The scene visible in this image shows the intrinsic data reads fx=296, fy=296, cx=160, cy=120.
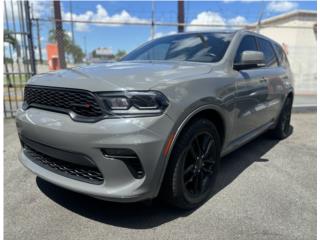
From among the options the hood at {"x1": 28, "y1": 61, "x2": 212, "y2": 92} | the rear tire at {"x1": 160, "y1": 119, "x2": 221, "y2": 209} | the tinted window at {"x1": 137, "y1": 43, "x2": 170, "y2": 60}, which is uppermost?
the tinted window at {"x1": 137, "y1": 43, "x2": 170, "y2": 60}

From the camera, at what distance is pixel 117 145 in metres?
2.14

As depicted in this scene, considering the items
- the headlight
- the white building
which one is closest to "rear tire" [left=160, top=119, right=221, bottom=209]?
the headlight

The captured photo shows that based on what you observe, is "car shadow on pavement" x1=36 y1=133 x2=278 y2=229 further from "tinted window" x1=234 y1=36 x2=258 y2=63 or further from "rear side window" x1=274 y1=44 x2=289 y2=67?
"rear side window" x1=274 y1=44 x2=289 y2=67

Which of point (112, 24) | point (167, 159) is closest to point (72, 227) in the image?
point (167, 159)

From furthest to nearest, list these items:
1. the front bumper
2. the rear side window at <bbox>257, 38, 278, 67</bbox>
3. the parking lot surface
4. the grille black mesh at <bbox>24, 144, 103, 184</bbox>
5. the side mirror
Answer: the rear side window at <bbox>257, 38, 278, 67</bbox> → the side mirror → the parking lot surface → the grille black mesh at <bbox>24, 144, 103, 184</bbox> → the front bumper

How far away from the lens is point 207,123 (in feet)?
9.13

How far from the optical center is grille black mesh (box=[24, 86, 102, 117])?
222 centimetres

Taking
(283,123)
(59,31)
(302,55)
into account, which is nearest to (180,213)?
(283,123)

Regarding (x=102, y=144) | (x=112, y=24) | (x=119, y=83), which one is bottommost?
(x=102, y=144)

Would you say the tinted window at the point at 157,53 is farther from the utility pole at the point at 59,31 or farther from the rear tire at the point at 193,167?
the utility pole at the point at 59,31

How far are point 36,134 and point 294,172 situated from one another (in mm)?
3090

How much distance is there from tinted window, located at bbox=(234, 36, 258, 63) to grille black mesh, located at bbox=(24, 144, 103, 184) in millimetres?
2055

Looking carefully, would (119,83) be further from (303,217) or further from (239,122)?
(303,217)

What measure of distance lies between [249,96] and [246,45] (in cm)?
78
